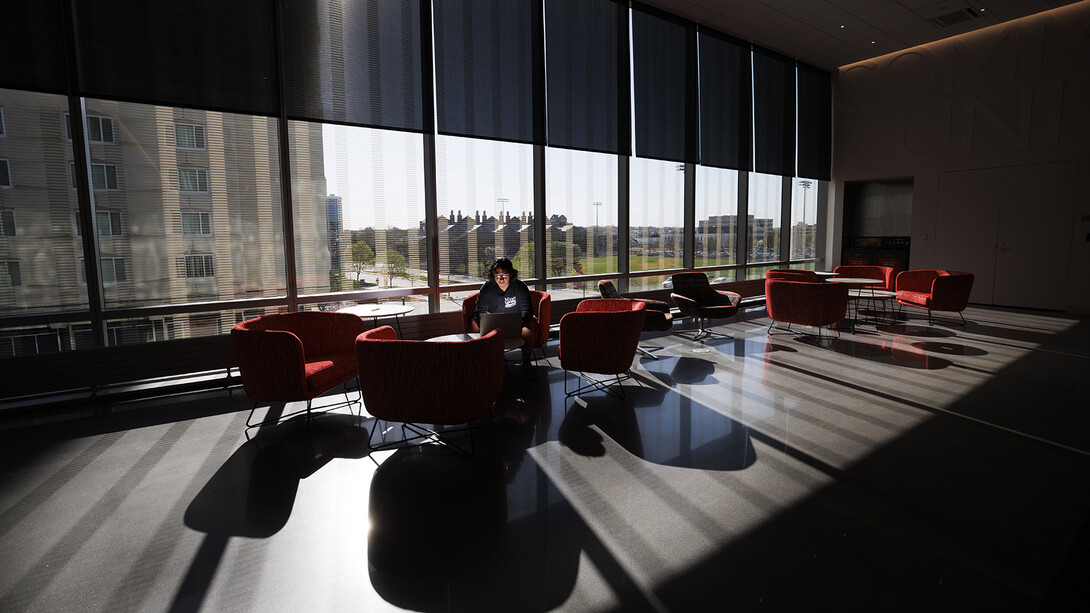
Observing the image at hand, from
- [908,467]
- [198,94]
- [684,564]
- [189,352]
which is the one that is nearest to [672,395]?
[908,467]

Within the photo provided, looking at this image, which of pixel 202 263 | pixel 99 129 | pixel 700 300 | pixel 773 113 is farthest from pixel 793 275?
pixel 99 129

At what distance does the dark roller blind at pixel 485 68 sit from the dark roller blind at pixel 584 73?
1.36 ft

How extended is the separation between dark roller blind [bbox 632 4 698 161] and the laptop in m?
4.78

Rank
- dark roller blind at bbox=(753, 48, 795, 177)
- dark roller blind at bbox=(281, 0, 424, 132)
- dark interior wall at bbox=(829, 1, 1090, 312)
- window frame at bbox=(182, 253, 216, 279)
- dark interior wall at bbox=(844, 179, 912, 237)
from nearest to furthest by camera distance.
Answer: window frame at bbox=(182, 253, 216, 279), dark roller blind at bbox=(281, 0, 424, 132), dark interior wall at bbox=(829, 1, 1090, 312), dark roller blind at bbox=(753, 48, 795, 177), dark interior wall at bbox=(844, 179, 912, 237)

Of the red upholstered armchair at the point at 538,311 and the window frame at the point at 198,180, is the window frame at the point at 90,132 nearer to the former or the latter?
the window frame at the point at 198,180

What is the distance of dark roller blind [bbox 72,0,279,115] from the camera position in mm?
4887

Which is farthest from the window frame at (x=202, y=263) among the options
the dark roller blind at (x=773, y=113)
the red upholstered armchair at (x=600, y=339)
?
the dark roller blind at (x=773, y=113)

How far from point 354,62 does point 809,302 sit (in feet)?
21.9

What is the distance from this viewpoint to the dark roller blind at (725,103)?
970cm

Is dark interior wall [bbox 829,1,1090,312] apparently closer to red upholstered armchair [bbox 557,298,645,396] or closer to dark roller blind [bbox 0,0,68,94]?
red upholstered armchair [bbox 557,298,645,396]

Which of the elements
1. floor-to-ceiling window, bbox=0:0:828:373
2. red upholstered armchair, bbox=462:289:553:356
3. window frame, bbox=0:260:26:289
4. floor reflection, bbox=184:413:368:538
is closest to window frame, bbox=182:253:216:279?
floor-to-ceiling window, bbox=0:0:828:373

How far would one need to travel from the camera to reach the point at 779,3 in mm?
8562

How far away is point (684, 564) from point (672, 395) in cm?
267

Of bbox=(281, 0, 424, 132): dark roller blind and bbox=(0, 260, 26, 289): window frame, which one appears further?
bbox=(281, 0, 424, 132): dark roller blind
